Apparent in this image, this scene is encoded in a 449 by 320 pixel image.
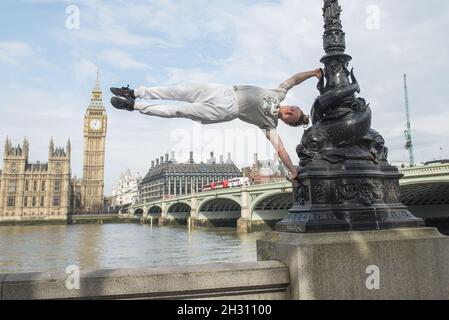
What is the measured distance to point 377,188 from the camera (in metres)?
4.46

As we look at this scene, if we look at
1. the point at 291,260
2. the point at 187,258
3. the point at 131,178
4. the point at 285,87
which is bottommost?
the point at 187,258

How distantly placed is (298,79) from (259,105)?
0.74m

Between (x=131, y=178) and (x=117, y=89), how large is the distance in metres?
195

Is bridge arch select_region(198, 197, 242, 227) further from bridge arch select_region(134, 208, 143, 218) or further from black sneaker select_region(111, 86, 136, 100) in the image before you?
black sneaker select_region(111, 86, 136, 100)

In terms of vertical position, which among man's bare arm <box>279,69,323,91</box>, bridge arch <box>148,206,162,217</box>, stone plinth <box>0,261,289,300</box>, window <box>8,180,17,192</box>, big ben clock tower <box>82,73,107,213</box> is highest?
big ben clock tower <box>82,73,107,213</box>

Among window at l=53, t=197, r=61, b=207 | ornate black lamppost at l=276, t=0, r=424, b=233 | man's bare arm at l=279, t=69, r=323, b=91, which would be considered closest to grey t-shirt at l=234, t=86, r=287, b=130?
man's bare arm at l=279, t=69, r=323, b=91

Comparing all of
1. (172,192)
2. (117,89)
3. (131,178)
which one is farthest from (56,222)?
(117,89)

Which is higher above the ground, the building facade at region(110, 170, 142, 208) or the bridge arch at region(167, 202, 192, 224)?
the building facade at region(110, 170, 142, 208)

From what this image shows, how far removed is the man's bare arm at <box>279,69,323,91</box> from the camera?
441cm

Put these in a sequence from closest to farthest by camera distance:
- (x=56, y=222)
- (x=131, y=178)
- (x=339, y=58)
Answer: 1. (x=339, y=58)
2. (x=56, y=222)
3. (x=131, y=178)

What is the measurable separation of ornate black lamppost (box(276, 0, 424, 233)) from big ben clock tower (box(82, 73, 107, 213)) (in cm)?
13665

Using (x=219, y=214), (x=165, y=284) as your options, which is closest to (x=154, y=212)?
(x=219, y=214)

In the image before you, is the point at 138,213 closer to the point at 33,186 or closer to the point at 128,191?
the point at 33,186
